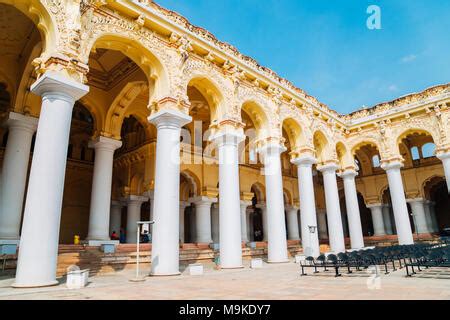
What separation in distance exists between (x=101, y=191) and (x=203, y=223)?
733 centimetres

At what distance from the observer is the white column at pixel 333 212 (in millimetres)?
18047

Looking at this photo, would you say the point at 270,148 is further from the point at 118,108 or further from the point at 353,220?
the point at 353,220

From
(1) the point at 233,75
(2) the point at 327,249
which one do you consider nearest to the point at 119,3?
(1) the point at 233,75

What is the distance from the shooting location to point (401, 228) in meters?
19.4

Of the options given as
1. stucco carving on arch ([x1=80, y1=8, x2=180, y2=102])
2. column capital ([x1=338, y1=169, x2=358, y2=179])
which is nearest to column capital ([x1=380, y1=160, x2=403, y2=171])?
column capital ([x1=338, y1=169, x2=358, y2=179])

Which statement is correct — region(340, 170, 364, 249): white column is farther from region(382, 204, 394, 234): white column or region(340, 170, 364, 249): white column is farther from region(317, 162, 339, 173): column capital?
region(382, 204, 394, 234): white column

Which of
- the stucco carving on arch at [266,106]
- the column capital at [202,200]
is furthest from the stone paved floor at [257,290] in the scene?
the column capital at [202,200]

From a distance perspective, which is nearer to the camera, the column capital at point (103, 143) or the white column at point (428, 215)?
the column capital at point (103, 143)

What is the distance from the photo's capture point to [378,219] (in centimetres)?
2659

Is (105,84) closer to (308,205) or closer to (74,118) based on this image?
(74,118)

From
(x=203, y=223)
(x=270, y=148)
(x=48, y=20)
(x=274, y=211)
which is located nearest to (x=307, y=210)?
(x=274, y=211)

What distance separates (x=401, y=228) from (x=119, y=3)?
63.7ft

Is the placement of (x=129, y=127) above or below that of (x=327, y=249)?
above

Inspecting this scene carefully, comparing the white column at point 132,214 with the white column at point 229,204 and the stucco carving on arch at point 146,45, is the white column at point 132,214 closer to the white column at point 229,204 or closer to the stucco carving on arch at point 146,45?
the white column at point 229,204
